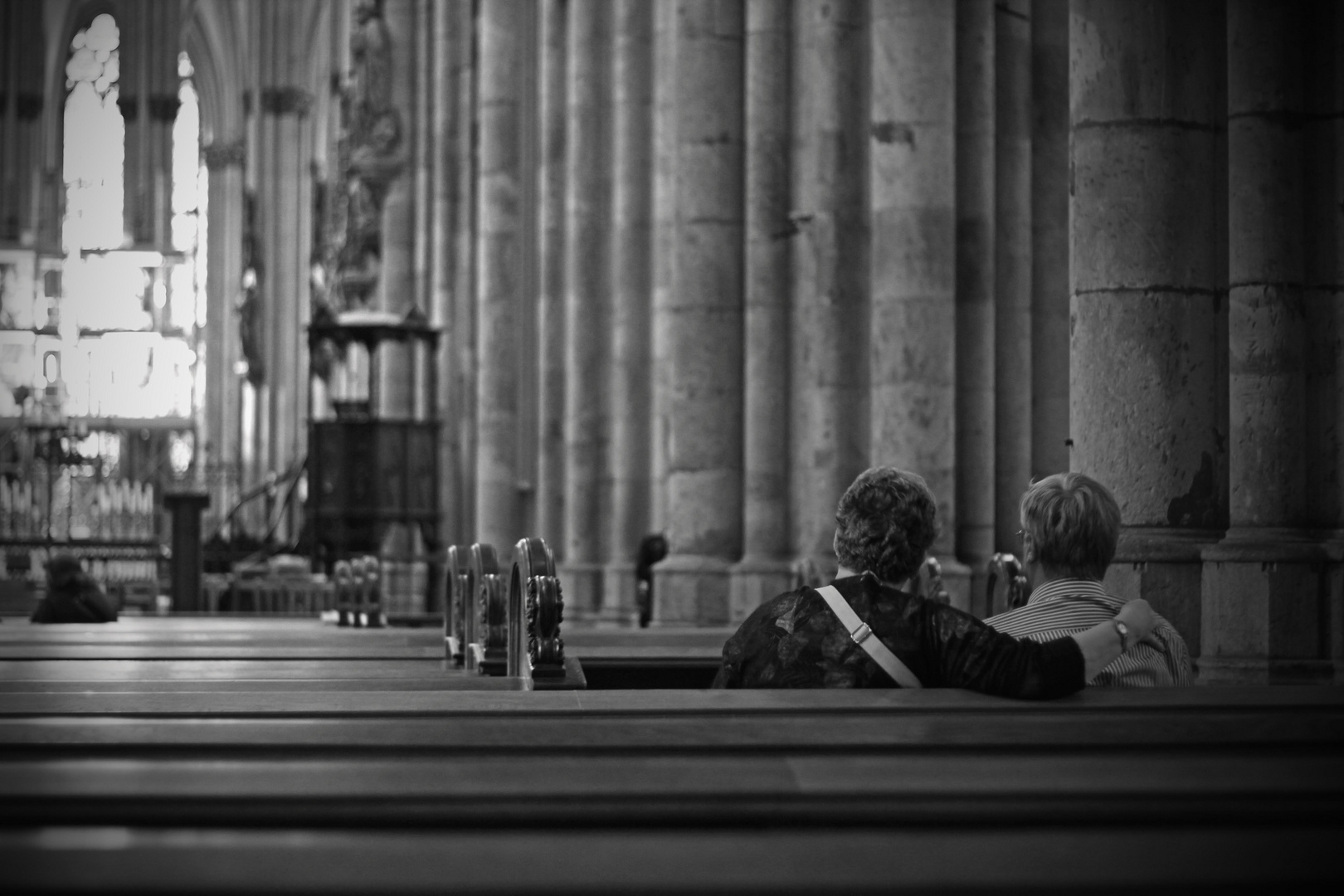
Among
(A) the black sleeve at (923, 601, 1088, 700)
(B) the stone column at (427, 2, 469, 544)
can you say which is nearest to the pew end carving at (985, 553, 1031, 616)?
(A) the black sleeve at (923, 601, 1088, 700)

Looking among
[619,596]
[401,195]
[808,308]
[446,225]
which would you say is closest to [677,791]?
[808,308]

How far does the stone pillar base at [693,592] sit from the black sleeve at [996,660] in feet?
28.8

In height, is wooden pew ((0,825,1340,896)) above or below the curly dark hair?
below

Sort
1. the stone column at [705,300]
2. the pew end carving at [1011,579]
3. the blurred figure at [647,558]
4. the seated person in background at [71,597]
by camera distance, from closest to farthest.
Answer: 1. the pew end carving at [1011,579]
2. the seated person in background at [71,597]
3. the stone column at [705,300]
4. the blurred figure at [647,558]

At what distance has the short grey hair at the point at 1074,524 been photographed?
14.0ft

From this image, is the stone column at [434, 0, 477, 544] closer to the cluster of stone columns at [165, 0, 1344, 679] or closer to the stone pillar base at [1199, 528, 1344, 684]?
the cluster of stone columns at [165, 0, 1344, 679]

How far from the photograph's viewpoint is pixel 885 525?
4203 mm

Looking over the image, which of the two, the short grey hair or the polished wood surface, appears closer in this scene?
the polished wood surface

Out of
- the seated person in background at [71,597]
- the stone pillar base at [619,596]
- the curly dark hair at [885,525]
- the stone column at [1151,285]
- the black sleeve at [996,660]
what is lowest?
the stone pillar base at [619,596]

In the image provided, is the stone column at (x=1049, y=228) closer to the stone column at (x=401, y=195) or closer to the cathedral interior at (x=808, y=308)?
the cathedral interior at (x=808, y=308)

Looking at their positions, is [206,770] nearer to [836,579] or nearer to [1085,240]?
[836,579]

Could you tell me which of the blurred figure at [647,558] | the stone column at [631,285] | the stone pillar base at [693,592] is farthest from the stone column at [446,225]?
the stone pillar base at [693,592]

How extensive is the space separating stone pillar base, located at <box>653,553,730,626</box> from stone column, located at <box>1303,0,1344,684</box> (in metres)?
6.41

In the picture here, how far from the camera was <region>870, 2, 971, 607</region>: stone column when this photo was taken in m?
10.7
